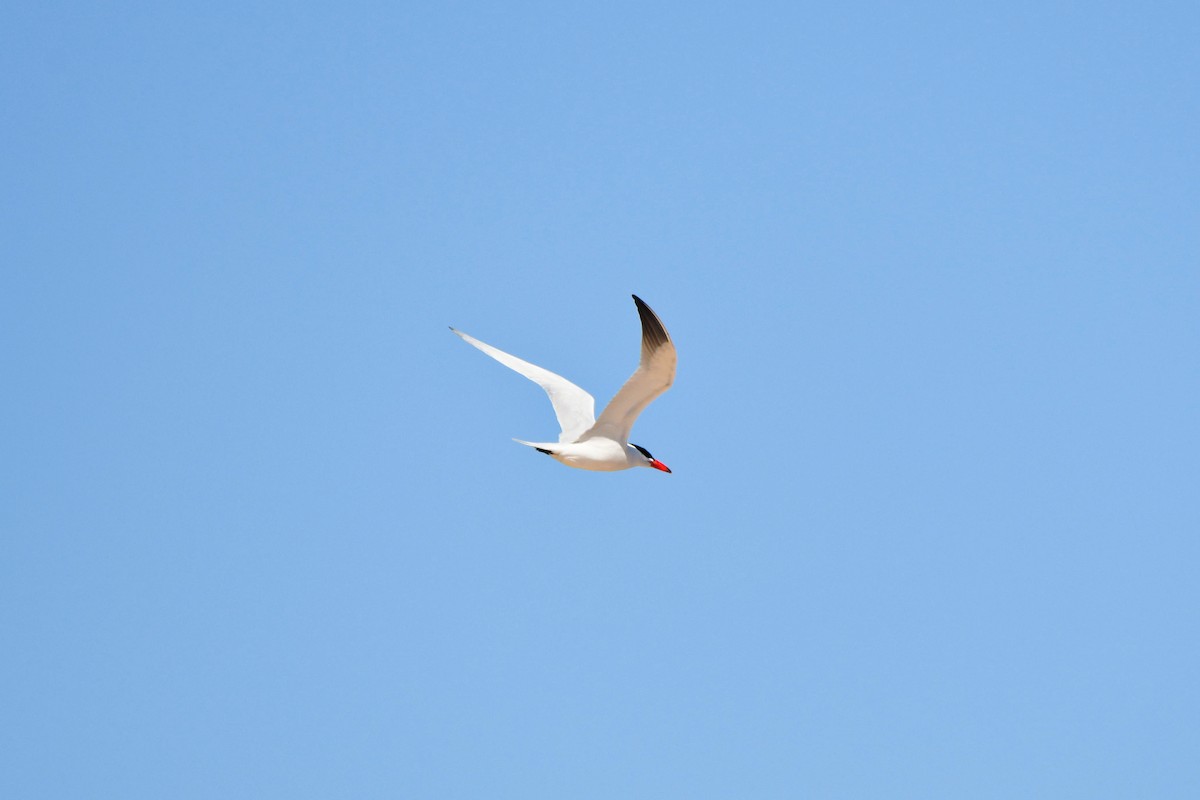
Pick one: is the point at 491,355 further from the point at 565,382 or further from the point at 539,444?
the point at 539,444

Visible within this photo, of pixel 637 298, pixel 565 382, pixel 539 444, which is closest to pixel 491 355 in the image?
pixel 565 382

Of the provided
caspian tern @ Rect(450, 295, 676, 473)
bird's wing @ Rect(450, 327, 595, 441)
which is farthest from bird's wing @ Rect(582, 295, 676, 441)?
bird's wing @ Rect(450, 327, 595, 441)

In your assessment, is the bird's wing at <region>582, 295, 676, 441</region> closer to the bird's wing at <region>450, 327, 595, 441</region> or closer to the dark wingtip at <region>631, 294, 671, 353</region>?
the dark wingtip at <region>631, 294, 671, 353</region>

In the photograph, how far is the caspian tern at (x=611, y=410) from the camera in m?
26.7

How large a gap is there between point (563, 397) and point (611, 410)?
3000 mm

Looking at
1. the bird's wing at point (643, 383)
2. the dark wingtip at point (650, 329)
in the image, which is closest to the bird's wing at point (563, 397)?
the bird's wing at point (643, 383)

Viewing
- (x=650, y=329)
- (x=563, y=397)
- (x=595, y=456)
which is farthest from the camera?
(x=563, y=397)

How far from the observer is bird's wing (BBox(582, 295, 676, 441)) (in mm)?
26531

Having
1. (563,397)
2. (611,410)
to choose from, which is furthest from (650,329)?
(563,397)

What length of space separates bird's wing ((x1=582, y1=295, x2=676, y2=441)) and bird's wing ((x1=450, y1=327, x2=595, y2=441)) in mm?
979

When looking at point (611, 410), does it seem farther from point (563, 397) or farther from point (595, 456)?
point (563, 397)

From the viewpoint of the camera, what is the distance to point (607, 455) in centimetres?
2869

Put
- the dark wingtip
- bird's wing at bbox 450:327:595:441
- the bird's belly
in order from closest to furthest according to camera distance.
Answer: the dark wingtip < the bird's belly < bird's wing at bbox 450:327:595:441

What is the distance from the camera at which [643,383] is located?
1079 inches
